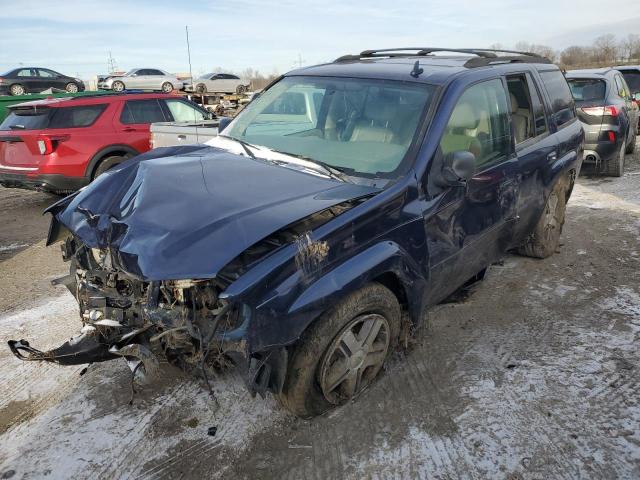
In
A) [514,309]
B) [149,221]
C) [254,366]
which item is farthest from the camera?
[514,309]

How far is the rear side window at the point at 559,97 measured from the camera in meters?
4.65

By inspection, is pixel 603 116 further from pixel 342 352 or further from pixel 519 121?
pixel 342 352

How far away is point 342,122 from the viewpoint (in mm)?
3535

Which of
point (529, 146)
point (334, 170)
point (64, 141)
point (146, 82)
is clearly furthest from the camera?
point (146, 82)

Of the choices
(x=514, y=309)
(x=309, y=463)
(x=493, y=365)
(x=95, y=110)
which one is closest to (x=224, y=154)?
(x=309, y=463)

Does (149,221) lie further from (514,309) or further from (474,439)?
(514,309)

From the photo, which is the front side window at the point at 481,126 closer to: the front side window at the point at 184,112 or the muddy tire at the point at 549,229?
the muddy tire at the point at 549,229

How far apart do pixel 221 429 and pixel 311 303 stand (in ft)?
3.43

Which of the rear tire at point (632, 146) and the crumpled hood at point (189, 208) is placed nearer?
the crumpled hood at point (189, 208)

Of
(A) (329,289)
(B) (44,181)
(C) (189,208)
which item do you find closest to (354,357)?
(A) (329,289)

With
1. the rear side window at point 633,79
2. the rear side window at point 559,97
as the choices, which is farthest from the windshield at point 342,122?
the rear side window at point 633,79

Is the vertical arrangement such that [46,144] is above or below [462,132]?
below

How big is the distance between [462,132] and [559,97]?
2119mm

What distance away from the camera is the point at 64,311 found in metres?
4.34
